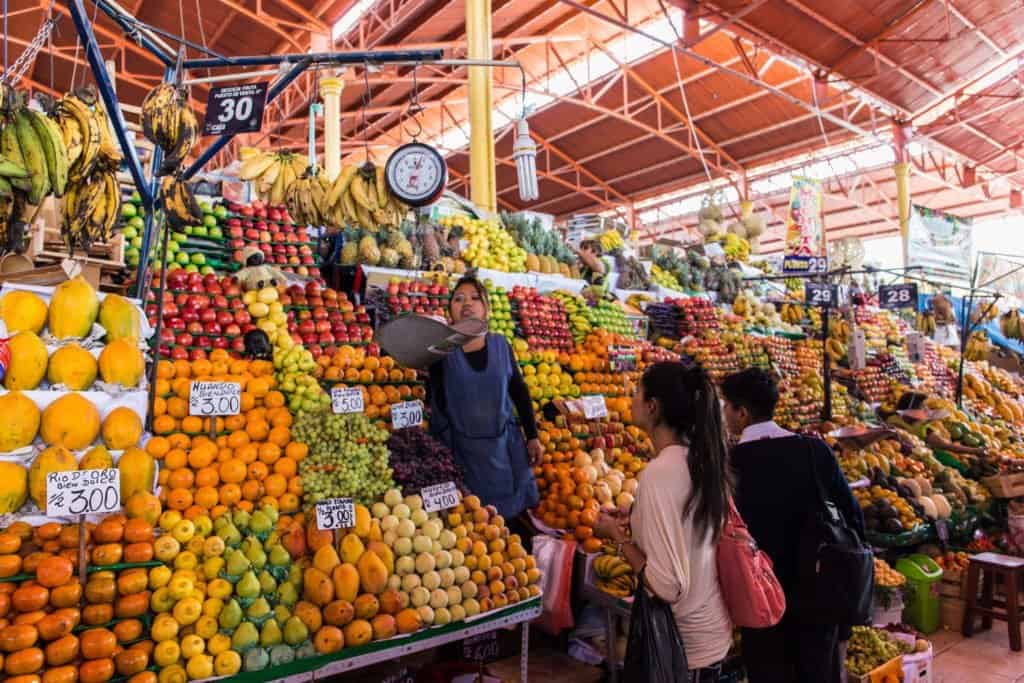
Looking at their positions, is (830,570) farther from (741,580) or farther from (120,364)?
(120,364)

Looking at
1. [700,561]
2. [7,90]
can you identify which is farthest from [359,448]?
[7,90]

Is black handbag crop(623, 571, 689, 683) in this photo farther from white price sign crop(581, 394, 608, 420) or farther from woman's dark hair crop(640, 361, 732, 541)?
white price sign crop(581, 394, 608, 420)

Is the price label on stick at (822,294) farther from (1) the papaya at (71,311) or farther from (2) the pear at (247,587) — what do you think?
(1) the papaya at (71,311)

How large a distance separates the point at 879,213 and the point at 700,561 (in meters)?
20.8

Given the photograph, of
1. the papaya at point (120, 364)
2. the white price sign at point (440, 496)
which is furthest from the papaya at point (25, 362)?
the white price sign at point (440, 496)

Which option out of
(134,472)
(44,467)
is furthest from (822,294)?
(44,467)

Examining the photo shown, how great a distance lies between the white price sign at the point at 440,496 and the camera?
9.50ft

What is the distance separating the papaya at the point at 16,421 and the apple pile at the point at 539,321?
10.5 ft

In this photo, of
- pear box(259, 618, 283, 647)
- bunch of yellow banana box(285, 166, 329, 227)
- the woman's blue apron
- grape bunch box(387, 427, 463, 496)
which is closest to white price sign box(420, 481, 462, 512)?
grape bunch box(387, 427, 463, 496)

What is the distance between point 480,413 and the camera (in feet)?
10.6

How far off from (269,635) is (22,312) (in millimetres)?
1409

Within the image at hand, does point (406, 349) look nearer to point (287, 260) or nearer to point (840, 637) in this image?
point (287, 260)

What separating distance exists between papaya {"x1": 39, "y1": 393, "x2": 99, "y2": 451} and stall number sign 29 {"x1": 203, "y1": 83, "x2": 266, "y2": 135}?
1486 mm

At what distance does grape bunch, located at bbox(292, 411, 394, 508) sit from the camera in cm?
274
